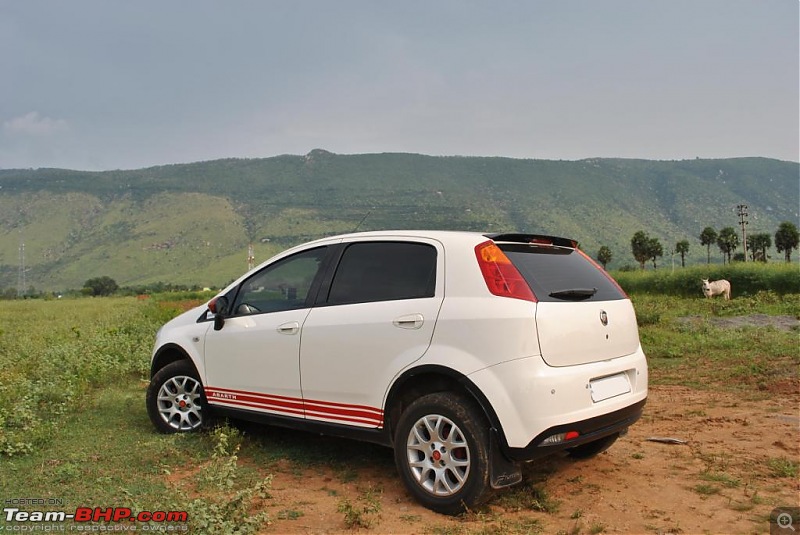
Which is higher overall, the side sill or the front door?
the front door

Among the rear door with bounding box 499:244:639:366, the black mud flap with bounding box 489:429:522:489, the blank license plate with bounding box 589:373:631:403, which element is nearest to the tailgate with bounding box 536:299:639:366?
the rear door with bounding box 499:244:639:366

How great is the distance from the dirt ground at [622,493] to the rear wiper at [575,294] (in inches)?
52.8

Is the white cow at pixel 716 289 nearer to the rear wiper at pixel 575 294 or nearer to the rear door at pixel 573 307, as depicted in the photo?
the rear door at pixel 573 307

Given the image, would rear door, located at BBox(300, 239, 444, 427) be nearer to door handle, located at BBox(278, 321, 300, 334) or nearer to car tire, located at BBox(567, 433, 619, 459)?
door handle, located at BBox(278, 321, 300, 334)

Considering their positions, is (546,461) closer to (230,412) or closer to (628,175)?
(230,412)

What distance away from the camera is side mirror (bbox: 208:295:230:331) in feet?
17.3

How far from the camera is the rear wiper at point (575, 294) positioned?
3.84m

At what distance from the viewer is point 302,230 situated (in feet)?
385

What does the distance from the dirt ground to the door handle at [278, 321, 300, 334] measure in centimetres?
111

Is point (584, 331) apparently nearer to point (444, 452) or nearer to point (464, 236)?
point (464, 236)

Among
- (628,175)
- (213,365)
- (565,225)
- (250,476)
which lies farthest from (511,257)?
(628,175)

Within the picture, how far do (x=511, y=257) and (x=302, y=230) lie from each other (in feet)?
378

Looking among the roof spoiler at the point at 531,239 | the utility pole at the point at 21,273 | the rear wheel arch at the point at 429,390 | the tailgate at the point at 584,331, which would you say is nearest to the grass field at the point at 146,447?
the rear wheel arch at the point at 429,390

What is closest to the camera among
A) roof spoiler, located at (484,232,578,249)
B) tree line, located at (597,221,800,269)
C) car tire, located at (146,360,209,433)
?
roof spoiler, located at (484,232,578,249)
